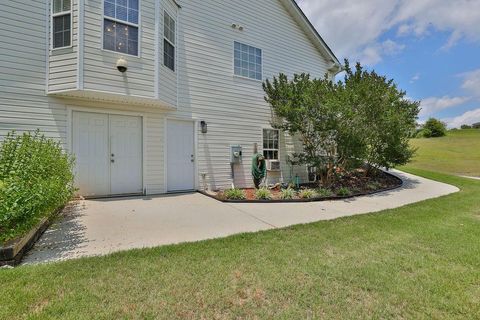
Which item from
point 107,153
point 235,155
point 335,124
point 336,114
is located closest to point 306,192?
point 335,124

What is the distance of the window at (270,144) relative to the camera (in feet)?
33.4

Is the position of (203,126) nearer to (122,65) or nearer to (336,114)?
(122,65)

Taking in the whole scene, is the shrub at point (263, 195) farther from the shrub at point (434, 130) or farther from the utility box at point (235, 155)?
the shrub at point (434, 130)

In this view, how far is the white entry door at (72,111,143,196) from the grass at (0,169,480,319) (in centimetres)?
437

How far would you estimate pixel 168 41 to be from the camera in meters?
7.70

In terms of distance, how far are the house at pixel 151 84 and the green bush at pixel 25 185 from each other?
2310 millimetres

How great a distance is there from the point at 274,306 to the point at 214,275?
0.79 meters

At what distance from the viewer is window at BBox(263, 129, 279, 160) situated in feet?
33.4

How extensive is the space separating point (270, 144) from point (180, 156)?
366 centimetres

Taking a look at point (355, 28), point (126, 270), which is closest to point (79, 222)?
point (126, 270)

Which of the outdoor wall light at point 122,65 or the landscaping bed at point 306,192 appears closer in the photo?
the outdoor wall light at point 122,65

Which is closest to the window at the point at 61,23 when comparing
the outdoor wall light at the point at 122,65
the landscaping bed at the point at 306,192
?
the outdoor wall light at the point at 122,65

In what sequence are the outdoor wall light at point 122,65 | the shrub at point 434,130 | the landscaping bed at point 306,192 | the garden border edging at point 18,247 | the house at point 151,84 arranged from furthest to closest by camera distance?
the shrub at point 434,130 → the landscaping bed at point 306,192 → the outdoor wall light at point 122,65 → the house at point 151,84 → the garden border edging at point 18,247

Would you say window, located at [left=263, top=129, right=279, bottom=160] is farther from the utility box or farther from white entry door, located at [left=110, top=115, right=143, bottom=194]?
white entry door, located at [left=110, top=115, right=143, bottom=194]
